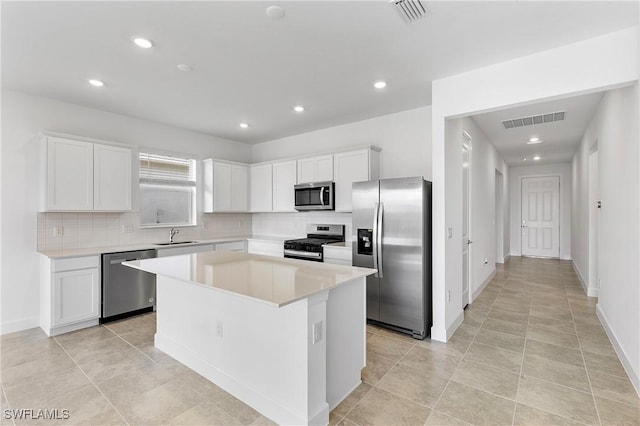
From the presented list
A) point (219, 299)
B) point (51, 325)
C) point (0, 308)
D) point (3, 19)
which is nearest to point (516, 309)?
point (219, 299)

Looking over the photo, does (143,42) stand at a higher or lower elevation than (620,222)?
higher

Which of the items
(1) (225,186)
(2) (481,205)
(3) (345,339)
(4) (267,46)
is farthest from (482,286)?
(4) (267,46)

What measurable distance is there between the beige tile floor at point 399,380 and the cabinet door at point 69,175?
1.47 metres

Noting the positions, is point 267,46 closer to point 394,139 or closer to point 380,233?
point 380,233

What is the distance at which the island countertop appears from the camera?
1747mm

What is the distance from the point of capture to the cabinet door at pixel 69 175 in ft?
Result: 11.4

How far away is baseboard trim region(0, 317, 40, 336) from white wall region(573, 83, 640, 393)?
19.0 ft

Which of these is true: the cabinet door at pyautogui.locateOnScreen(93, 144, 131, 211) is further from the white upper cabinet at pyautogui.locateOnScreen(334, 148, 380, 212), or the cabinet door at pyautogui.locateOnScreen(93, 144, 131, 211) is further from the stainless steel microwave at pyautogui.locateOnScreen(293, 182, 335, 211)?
the white upper cabinet at pyautogui.locateOnScreen(334, 148, 380, 212)

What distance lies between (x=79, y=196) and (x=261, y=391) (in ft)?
10.7

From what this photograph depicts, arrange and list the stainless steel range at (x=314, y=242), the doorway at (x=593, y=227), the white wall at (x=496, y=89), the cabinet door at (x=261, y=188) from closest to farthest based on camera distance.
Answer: the white wall at (x=496, y=89), the stainless steel range at (x=314, y=242), the doorway at (x=593, y=227), the cabinet door at (x=261, y=188)

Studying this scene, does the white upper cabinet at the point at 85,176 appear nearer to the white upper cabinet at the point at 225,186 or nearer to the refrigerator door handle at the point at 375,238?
the white upper cabinet at the point at 225,186

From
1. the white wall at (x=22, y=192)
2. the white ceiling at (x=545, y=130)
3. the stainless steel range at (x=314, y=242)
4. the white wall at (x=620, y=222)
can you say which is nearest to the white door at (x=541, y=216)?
the white ceiling at (x=545, y=130)

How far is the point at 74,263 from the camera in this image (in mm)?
A: 3430

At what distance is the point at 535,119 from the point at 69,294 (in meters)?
6.35
